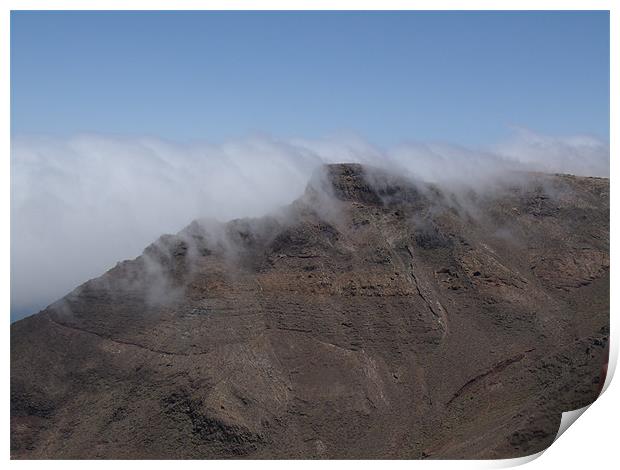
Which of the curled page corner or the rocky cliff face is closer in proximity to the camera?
the curled page corner

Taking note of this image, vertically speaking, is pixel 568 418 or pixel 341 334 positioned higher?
pixel 341 334

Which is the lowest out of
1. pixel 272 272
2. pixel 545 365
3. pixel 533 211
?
pixel 545 365

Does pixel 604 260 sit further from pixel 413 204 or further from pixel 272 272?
pixel 272 272

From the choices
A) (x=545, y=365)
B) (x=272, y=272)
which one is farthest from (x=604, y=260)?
(x=272, y=272)

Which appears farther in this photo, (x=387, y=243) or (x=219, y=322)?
(x=387, y=243)

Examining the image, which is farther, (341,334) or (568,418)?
(341,334)

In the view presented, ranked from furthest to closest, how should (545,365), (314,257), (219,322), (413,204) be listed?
(413,204), (314,257), (219,322), (545,365)

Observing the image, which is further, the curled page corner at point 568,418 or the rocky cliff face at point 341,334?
the rocky cliff face at point 341,334

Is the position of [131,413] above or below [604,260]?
below
